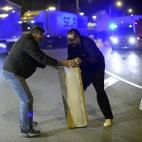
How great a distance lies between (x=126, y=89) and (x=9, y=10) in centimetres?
1699

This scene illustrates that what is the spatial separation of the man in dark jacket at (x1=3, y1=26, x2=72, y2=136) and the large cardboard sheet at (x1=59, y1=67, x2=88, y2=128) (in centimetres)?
27

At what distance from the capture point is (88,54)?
293 inches

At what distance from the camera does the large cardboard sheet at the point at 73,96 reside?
7332mm

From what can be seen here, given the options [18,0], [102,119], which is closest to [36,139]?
[102,119]

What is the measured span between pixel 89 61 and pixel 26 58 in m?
1.18

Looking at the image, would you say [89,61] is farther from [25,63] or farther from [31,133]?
[31,133]

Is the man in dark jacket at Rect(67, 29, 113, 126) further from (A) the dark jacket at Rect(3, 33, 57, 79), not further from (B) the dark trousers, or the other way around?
(A) the dark jacket at Rect(3, 33, 57, 79)

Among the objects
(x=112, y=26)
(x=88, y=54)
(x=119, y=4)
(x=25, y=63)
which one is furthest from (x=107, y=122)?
(x=119, y=4)

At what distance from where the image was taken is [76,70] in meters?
7.31

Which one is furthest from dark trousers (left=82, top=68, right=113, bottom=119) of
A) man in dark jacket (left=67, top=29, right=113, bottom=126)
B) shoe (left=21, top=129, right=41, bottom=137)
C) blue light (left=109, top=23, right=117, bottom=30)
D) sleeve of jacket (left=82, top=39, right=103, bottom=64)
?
blue light (left=109, top=23, right=117, bottom=30)

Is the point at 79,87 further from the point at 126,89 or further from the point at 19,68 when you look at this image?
the point at 126,89

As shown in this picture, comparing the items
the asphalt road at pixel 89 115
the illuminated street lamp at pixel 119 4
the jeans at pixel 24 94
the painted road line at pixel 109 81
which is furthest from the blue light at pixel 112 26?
the illuminated street lamp at pixel 119 4

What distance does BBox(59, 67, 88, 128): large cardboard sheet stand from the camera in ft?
24.1

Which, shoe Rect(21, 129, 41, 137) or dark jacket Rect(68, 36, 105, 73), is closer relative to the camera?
shoe Rect(21, 129, 41, 137)
